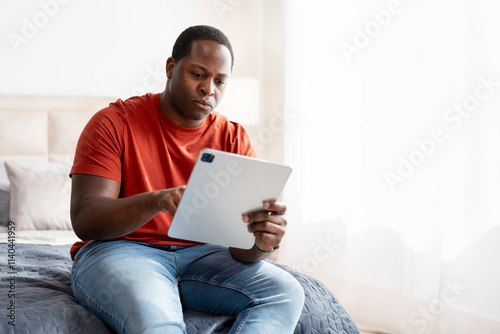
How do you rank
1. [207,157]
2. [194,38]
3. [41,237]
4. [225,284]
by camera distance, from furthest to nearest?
[41,237], [194,38], [225,284], [207,157]

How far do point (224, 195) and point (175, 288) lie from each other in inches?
11.1

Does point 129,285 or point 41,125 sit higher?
point 41,125

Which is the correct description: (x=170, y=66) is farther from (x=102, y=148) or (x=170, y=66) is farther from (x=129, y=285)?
(x=129, y=285)

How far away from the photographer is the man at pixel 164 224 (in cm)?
123

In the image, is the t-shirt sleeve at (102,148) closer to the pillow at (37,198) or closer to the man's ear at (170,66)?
the man's ear at (170,66)

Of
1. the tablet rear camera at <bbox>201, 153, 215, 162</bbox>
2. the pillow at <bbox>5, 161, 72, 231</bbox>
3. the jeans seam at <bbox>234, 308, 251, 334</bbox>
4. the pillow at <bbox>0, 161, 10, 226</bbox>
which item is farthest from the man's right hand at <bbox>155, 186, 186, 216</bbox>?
the pillow at <bbox>0, 161, 10, 226</bbox>

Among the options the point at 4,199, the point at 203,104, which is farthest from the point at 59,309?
the point at 4,199

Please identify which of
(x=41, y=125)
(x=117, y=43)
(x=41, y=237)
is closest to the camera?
(x=41, y=237)

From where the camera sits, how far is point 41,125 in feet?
9.52

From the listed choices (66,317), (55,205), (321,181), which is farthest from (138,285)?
(321,181)

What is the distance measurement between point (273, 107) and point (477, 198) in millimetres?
1739

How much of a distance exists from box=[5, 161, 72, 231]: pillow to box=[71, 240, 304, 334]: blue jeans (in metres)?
1.08

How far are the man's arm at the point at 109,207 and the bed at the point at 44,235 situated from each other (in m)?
0.21

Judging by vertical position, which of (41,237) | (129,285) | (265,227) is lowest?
(41,237)
